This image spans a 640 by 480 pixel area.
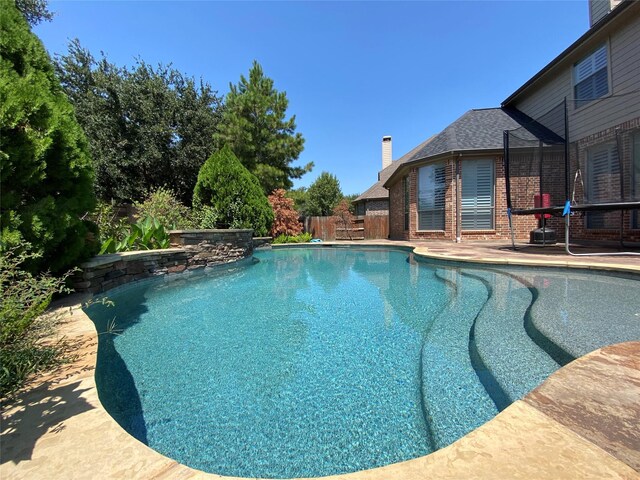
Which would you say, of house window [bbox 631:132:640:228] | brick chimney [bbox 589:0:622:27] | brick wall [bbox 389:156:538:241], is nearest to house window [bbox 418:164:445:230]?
brick wall [bbox 389:156:538:241]

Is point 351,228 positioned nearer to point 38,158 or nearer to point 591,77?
point 591,77

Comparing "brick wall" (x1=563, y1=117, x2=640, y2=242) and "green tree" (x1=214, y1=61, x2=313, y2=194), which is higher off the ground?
"green tree" (x1=214, y1=61, x2=313, y2=194)

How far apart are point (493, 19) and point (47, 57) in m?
12.0

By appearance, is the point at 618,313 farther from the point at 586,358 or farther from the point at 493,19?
the point at 493,19

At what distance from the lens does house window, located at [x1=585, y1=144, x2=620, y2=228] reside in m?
6.14

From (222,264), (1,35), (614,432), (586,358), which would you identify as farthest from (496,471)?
(222,264)

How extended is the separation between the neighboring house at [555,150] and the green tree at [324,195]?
58.5ft

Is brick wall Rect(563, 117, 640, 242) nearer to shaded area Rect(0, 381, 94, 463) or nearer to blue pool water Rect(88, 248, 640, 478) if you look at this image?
blue pool water Rect(88, 248, 640, 478)

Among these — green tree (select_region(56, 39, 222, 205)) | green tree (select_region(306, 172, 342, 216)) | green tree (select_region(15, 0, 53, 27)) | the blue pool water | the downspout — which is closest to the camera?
the blue pool water

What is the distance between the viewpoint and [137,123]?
14594mm

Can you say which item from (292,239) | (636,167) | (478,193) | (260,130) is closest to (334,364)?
(636,167)

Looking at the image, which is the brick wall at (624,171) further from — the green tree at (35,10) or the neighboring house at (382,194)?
the green tree at (35,10)

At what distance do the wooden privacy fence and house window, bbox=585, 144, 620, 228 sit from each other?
11.2 m

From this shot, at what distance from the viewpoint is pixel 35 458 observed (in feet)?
3.28
